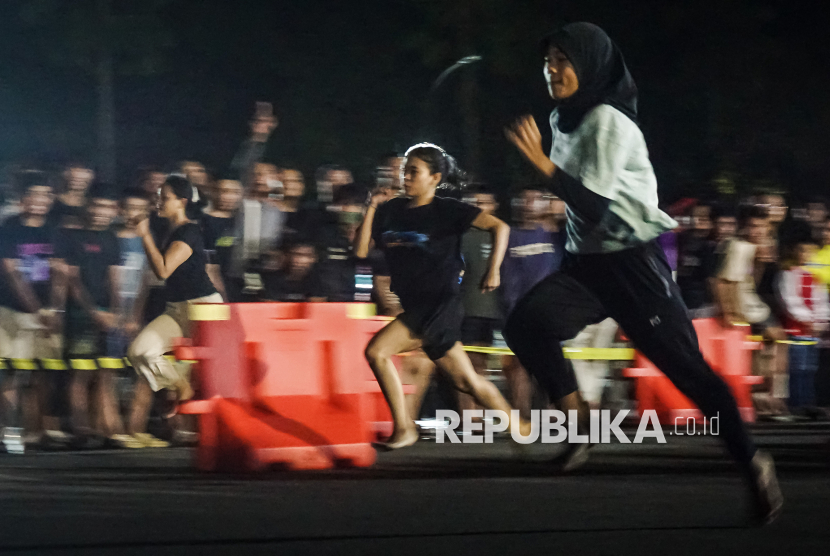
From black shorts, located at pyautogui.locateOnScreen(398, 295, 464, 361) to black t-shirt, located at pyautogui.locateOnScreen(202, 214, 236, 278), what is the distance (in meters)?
2.59

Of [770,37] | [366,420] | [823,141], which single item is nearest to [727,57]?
[770,37]

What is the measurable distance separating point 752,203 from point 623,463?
13.9 feet

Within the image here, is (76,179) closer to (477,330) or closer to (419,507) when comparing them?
(477,330)

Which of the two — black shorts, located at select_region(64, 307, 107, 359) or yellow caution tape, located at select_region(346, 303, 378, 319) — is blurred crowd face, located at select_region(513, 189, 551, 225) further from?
black shorts, located at select_region(64, 307, 107, 359)

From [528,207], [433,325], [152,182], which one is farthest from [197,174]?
[433,325]

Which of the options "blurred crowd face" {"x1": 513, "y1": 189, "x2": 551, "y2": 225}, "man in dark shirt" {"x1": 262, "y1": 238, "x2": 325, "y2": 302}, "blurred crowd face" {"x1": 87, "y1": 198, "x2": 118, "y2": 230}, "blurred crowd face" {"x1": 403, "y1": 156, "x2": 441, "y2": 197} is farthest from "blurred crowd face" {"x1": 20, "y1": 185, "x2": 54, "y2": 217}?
"blurred crowd face" {"x1": 513, "y1": 189, "x2": 551, "y2": 225}

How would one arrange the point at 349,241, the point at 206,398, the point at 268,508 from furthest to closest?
the point at 349,241, the point at 206,398, the point at 268,508

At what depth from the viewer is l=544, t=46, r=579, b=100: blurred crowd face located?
19.7 feet

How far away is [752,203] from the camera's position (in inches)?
449

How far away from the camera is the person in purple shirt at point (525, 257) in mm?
10289

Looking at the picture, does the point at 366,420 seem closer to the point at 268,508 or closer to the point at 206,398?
the point at 206,398

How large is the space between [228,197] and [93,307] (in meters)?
1.23

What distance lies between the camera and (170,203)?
869cm

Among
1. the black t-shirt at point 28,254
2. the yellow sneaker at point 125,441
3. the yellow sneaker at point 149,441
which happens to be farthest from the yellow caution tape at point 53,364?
the yellow sneaker at point 149,441
